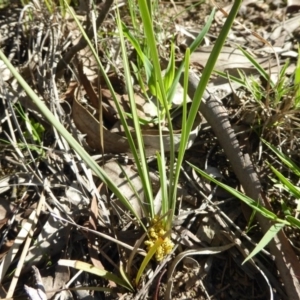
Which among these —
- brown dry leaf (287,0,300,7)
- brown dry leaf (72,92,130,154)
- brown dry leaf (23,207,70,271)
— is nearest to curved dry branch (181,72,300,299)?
brown dry leaf (72,92,130,154)

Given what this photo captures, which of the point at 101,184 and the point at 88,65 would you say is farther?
the point at 88,65

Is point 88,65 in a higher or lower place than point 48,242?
higher

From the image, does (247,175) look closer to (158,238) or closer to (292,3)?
(158,238)

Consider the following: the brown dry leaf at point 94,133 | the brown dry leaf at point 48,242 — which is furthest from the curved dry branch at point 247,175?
the brown dry leaf at point 48,242

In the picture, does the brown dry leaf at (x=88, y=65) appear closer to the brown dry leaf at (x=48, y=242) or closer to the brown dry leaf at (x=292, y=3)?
the brown dry leaf at (x=48, y=242)

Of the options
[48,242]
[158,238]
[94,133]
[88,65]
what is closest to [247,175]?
[158,238]

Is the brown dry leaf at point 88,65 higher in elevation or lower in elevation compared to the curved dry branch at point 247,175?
higher

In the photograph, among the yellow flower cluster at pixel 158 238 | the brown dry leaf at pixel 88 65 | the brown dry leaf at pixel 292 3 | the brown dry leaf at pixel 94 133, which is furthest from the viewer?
the brown dry leaf at pixel 292 3
